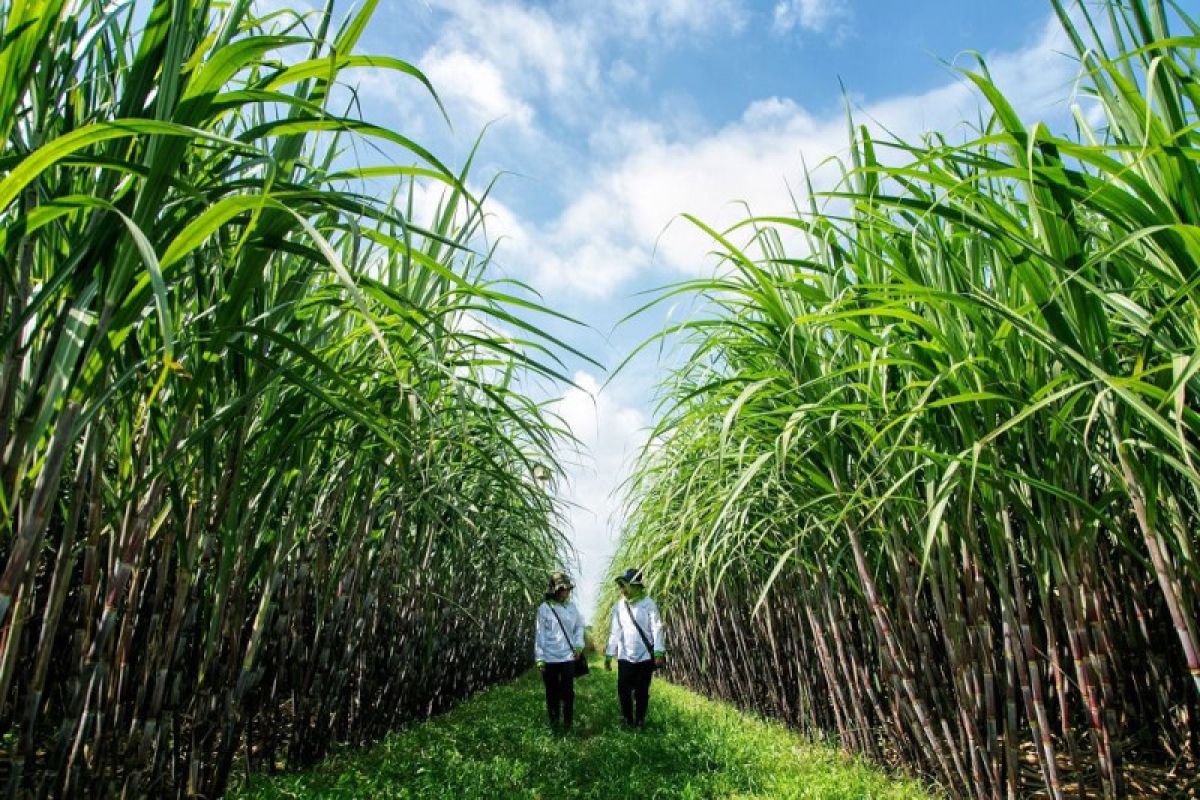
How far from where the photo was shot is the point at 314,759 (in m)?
3.32

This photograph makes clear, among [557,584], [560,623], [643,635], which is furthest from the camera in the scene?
[557,584]

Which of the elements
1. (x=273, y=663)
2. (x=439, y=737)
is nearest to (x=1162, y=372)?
(x=273, y=663)

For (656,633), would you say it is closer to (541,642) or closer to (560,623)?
(560,623)

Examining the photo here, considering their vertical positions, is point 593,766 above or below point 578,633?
below

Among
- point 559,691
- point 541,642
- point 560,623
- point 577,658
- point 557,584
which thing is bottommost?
point 559,691

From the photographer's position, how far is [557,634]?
18.4ft

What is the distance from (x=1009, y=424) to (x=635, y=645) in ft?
15.2

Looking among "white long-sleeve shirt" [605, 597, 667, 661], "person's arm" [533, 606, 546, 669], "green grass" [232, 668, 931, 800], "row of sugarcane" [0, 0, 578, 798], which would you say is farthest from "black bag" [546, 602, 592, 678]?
"row of sugarcane" [0, 0, 578, 798]

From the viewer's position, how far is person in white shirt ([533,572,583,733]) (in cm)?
552

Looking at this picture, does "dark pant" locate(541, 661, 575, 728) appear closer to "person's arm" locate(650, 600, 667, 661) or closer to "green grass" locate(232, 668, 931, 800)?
"green grass" locate(232, 668, 931, 800)

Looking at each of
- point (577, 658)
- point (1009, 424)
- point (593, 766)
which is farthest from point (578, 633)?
point (1009, 424)

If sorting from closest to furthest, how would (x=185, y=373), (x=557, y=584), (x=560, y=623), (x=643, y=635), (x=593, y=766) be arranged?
(x=185, y=373)
(x=593, y=766)
(x=643, y=635)
(x=560, y=623)
(x=557, y=584)

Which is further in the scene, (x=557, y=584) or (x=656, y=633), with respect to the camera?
(x=557, y=584)

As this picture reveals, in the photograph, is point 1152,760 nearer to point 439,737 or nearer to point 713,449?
point 713,449
